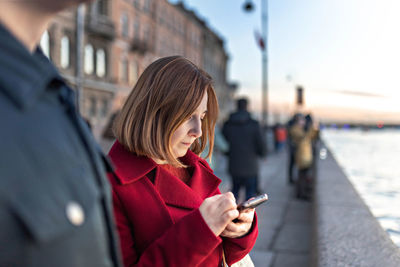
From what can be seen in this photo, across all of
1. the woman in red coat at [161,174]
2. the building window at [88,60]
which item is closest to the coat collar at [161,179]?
the woman in red coat at [161,174]

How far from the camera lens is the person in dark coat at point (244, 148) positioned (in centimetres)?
700

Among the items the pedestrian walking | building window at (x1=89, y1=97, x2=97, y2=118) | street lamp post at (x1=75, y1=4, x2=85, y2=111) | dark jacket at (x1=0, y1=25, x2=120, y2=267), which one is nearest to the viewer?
dark jacket at (x1=0, y1=25, x2=120, y2=267)

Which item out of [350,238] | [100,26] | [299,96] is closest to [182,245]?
[350,238]

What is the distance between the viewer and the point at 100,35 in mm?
28531

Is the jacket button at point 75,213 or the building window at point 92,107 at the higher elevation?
the building window at point 92,107

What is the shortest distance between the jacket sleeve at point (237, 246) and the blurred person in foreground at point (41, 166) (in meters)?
0.76

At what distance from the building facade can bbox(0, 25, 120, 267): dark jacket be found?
64.7 ft

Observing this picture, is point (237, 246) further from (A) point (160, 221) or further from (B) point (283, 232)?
(B) point (283, 232)

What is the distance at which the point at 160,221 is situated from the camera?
1.39 meters

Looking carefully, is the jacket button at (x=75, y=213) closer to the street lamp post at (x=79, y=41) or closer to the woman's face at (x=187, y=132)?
the woman's face at (x=187, y=132)

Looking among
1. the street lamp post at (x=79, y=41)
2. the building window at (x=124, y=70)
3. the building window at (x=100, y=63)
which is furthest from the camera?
the building window at (x=124, y=70)

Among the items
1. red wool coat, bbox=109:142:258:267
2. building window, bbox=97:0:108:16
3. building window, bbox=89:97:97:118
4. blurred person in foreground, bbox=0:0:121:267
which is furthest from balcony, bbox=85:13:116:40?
blurred person in foreground, bbox=0:0:121:267

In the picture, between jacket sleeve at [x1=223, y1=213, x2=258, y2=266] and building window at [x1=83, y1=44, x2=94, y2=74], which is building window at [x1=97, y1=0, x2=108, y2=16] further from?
jacket sleeve at [x1=223, y1=213, x2=258, y2=266]

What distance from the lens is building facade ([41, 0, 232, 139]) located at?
25094mm
